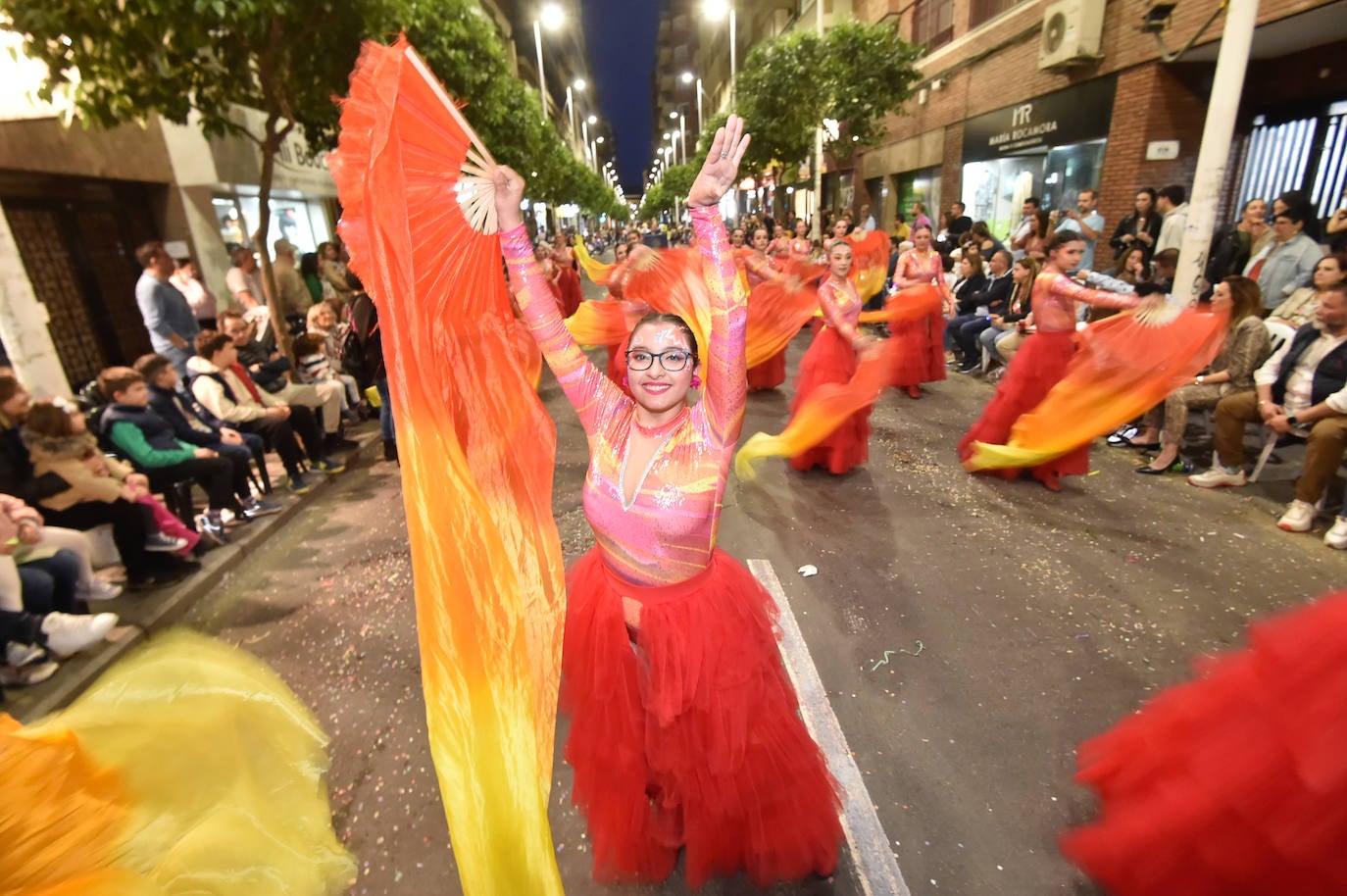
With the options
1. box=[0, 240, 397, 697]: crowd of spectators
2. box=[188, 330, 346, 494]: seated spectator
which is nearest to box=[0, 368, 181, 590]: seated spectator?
box=[0, 240, 397, 697]: crowd of spectators

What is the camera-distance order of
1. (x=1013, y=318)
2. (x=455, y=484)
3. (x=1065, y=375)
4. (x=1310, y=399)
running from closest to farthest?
(x=455, y=484)
(x=1310, y=399)
(x=1065, y=375)
(x=1013, y=318)

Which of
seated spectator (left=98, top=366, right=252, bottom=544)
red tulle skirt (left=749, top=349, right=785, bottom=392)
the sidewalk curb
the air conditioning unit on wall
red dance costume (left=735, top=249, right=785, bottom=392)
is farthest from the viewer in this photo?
the air conditioning unit on wall

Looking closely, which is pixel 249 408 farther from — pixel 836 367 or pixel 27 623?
pixel 836 367

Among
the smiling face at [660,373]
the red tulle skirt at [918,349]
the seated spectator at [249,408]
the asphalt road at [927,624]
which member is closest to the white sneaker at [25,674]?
the asphalt road at [927,624]

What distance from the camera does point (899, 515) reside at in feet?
17.1

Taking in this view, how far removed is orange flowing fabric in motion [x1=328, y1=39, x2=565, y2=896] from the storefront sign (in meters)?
13.0

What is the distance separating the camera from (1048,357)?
5578mm

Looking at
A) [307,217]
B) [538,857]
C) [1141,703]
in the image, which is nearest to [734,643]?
[538,857]

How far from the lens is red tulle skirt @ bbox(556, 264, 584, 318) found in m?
14.0

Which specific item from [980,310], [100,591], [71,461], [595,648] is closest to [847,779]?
[595,648]

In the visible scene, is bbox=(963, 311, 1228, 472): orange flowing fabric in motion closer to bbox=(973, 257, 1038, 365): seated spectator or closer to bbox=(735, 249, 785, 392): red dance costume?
bbox=(973, 257, 1038, 365): seated spectator

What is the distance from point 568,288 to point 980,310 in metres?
8.46

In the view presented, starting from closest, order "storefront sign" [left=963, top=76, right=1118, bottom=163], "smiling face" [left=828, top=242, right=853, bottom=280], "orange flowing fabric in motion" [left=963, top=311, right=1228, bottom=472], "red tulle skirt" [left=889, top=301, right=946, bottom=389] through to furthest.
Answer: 1. "orange flowing fabric in motion" [left=963, top=311, right=1228, bottom=472]
2. "smiling face" [left=828, top=242, right=853, bottom=280]
3. "red tulle skirt" [left=889, top=301, right=946, bottom=389]
4. "storefront sign" [left=963, top=76, right=1118, bottom=163]

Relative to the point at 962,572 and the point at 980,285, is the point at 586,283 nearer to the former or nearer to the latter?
the point at 980,285
